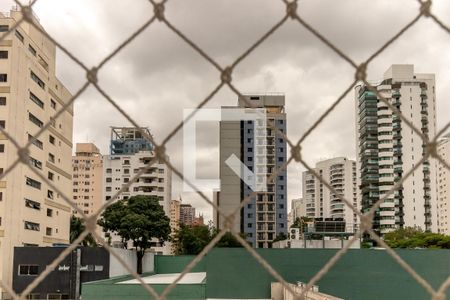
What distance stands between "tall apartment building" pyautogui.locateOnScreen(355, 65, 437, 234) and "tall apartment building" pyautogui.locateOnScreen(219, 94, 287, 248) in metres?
9.16

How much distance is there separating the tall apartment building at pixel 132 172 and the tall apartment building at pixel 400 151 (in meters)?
17.1

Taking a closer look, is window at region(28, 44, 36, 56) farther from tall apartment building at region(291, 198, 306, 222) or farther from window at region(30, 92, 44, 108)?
tall apartment building at region(291, 198, 306, 222)

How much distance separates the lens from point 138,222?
24922mm

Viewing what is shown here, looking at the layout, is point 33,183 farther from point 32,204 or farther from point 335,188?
point 335,188

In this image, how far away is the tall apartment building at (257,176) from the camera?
39.2m

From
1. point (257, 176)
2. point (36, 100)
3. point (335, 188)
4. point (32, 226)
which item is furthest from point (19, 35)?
point (335, 188)

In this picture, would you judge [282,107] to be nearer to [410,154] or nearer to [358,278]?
[410,154]

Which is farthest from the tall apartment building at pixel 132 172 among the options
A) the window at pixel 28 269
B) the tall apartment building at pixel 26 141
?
the window at pixel 28 269

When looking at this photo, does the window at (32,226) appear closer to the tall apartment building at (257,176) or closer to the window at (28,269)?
the window at (28,269)

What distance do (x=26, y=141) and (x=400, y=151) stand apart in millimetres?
33847

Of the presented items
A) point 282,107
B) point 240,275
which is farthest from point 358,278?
point 282,107

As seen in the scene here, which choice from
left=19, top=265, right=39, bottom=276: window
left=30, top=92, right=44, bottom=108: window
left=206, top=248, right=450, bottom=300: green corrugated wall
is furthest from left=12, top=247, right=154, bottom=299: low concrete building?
left=30, top=92, right=44, bottom=108: window

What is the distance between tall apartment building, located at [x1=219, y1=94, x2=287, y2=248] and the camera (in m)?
39.2

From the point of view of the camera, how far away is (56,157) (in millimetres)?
23234
